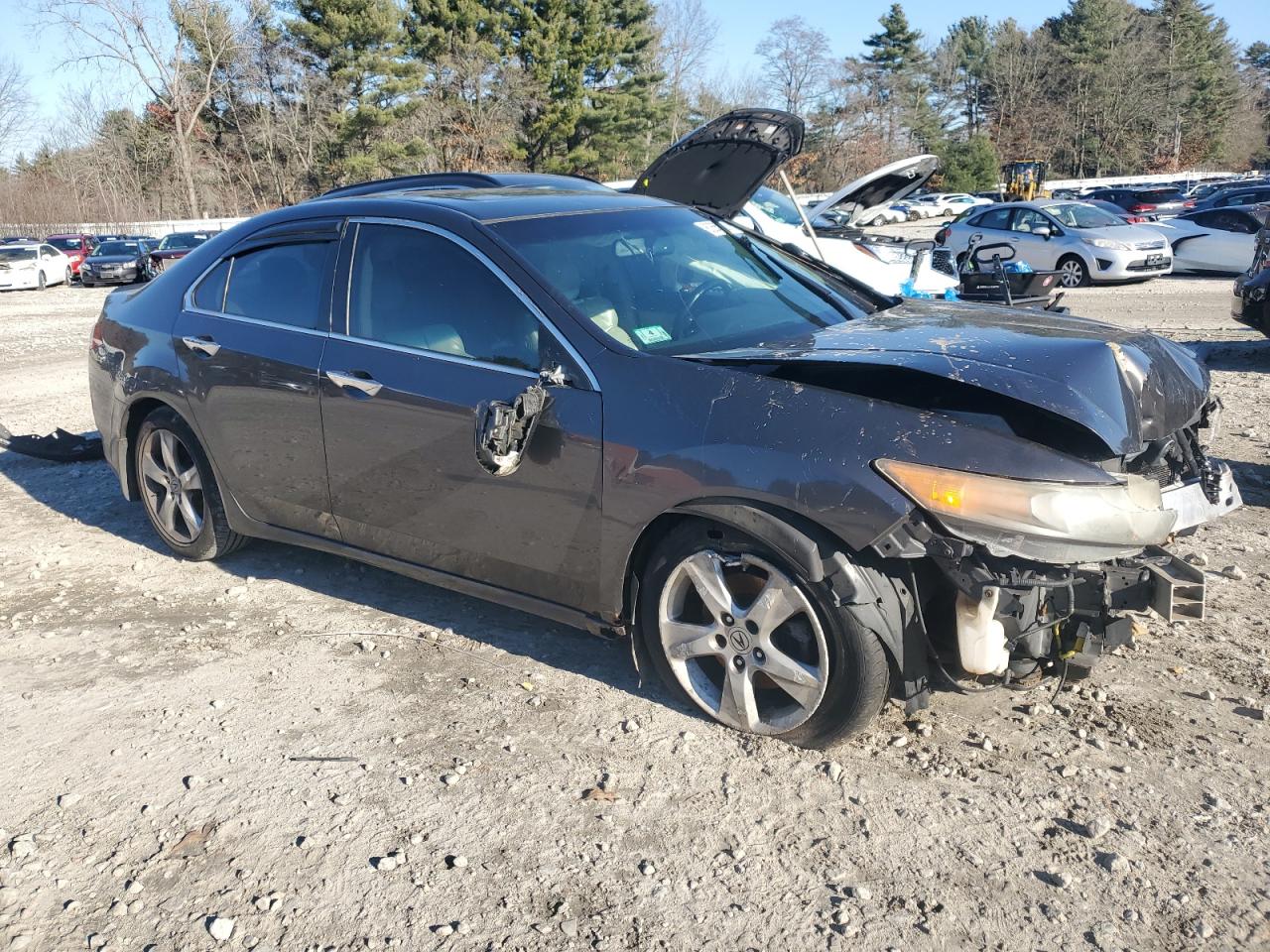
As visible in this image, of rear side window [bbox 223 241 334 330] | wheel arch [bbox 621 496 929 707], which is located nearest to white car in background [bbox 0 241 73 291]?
rear side window [bbox 223 241 334 330]

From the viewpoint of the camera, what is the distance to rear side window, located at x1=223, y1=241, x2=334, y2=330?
4.54m

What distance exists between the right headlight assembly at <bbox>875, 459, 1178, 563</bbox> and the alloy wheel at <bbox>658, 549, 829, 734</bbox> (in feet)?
1.58

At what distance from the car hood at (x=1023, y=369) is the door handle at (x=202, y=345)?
243 cm

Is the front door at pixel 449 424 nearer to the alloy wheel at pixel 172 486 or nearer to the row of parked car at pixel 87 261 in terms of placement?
the alloy wheel at pixel 172 486

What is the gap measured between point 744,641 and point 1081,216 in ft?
61.5

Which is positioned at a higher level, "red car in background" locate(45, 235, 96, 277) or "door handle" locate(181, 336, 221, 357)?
"red car in background" locate(45, 235, 96, 277)

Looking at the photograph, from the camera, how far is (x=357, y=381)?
13.8 feet

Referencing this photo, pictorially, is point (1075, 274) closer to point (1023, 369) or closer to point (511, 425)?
point (1023, 369)

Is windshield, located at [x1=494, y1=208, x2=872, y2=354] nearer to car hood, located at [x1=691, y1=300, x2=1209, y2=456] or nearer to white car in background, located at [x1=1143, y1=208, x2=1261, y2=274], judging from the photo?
car hood, located at [x1=691, y1=300, x2=1209, y2=456]

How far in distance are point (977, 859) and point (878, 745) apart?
615 millimetres

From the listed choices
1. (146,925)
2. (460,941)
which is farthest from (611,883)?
(146,925)

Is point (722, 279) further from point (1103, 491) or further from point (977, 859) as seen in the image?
point (977, 859)

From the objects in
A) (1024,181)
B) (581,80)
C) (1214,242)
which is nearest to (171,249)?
(1214,242)

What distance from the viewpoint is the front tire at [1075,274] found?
738 inches
